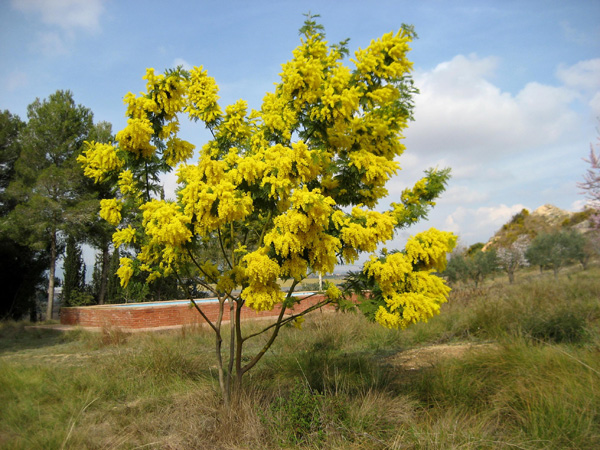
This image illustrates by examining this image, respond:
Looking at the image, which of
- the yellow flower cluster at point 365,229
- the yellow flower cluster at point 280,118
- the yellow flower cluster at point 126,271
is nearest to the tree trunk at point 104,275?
the yellow flower cluster at point 126,271

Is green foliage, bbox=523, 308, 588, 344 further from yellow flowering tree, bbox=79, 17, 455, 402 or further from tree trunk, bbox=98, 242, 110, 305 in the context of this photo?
tree trunk, bbox=98, 242, 110, 305

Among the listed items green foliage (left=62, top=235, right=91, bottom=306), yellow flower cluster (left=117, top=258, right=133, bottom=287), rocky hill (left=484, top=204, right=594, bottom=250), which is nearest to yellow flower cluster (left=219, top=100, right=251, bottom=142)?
yellow flower cluster (left=117, top=258, right=133, bottom=287)

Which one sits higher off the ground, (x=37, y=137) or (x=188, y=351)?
(x=37, y=137)

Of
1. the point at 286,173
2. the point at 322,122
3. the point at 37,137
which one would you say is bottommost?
the point at 286,173

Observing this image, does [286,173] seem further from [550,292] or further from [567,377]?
[550,292]

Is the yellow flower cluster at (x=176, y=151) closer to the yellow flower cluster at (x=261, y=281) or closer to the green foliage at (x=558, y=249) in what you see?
the yellow flower cluster at (x=261, y=281)

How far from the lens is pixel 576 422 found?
12.1 feet

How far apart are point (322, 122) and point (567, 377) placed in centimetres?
398

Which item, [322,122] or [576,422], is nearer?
[576,422]

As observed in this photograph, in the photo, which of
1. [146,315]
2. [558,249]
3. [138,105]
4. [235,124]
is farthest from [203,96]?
[558,249]

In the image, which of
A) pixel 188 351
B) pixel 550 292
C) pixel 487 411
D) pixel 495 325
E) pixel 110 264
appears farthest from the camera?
pixel 110 264

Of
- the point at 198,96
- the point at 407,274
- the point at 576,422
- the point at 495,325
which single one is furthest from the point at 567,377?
the point at 198,96

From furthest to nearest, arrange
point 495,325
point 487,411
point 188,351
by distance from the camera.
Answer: point 495,325 → point 188,351 → point 487,411

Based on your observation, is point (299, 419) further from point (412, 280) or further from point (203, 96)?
point (203, 96)
